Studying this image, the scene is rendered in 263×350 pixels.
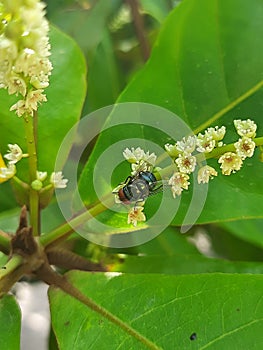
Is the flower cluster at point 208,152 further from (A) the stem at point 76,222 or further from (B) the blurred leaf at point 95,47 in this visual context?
(B) the blurred leaf at point 95,47

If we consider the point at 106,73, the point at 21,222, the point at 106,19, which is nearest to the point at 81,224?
the point at 21,222

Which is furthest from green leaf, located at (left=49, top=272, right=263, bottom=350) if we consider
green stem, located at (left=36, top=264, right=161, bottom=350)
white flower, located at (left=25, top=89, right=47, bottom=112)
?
white flower, located at (left=25, top=89, right=47, bottom=112)

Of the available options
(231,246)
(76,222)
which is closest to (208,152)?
(76,222)

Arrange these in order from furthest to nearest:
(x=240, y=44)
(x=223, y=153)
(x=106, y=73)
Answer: (x=106, y=73), (x=240, y=44), (x=223, y=153)

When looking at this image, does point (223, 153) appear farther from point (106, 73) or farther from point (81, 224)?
point (106, 73)

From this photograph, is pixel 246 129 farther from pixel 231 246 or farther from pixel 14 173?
pixel 231 246

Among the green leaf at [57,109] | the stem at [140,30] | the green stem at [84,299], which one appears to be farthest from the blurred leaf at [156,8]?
the green stem at [84,299]
